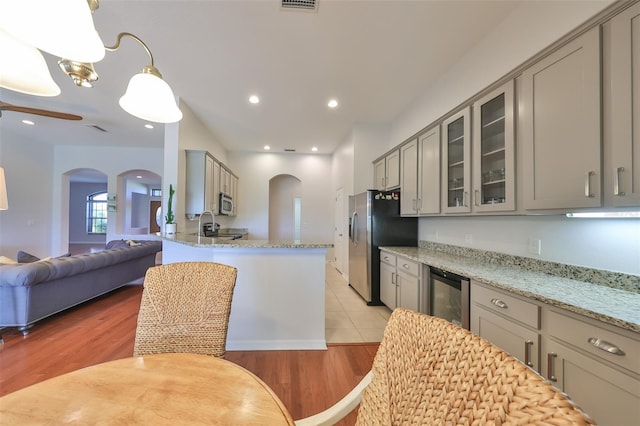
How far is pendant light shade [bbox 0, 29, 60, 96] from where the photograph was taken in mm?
1047

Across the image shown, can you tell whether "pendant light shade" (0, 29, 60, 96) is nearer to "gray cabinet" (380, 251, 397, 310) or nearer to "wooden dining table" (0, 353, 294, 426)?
"wooden dining table" (0, 353, 294, 426)

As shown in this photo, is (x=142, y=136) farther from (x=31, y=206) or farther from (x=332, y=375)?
(x=332, y=375)

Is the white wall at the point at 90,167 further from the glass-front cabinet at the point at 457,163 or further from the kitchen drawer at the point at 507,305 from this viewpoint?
the kitchen drawer at the point at 507,305

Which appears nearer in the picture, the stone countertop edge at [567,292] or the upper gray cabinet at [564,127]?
the stone countertop edge at [567,292]

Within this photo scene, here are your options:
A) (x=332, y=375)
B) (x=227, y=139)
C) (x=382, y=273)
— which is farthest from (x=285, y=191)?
(x=332, y=375)

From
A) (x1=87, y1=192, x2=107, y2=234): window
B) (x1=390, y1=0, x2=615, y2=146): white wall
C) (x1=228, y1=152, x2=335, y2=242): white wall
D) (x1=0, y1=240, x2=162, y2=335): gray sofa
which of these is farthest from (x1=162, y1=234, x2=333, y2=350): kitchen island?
(x1=87, y1=192, x2=107, y2=234): window

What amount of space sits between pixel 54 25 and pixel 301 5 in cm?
186

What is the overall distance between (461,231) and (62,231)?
8348 mm

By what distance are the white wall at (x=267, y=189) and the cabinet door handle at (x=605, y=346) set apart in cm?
583

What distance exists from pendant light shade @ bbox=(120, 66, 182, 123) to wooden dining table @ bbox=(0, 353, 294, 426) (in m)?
1.16

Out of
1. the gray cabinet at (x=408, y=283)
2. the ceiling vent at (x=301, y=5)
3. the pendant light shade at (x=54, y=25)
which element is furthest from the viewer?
the gray cabinet at (x=408, y=283)

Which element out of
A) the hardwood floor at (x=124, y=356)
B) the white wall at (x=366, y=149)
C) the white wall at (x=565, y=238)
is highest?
the white wall at (x=366, y=149)

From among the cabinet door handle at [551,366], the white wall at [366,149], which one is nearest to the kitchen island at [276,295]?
the cabinet door handle at [551,366]

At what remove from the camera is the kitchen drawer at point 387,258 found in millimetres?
3179
